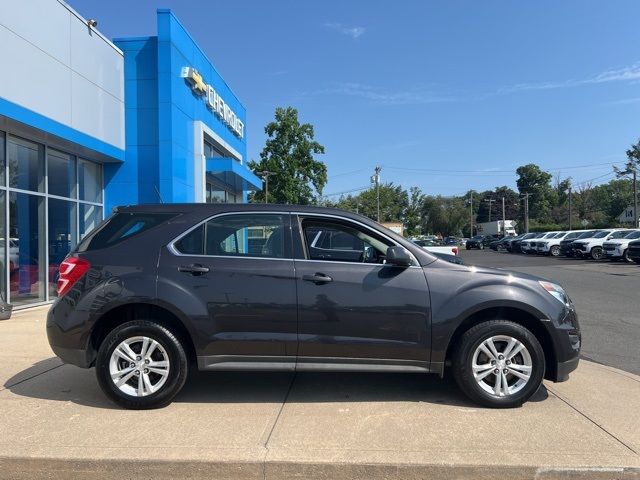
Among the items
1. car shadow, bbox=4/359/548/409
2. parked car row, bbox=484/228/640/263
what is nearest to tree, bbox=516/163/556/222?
parked car row, bbox=484/228/640/263

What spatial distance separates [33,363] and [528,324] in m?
5.47

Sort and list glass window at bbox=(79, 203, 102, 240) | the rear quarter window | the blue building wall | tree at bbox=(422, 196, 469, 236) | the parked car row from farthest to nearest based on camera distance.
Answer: tree at bbox=(422, 196, 469, 236) < the parked car row < the blue building wall < glass window at bbox=(79, 203, 102, 240) < the rear quarter window

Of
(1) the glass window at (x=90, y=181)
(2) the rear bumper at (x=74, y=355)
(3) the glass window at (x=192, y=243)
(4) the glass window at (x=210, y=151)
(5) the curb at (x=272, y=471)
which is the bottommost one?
(5) the curb at (x=272, y=471)

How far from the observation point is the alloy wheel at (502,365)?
4.43m

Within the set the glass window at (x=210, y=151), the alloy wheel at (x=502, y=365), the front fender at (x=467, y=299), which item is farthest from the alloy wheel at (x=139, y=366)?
the glass window at (x=210, y=151)

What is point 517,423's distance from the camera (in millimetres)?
4141

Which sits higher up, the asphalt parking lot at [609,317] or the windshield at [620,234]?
the windshield at [620,234]

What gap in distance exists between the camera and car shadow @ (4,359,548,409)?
186 inches

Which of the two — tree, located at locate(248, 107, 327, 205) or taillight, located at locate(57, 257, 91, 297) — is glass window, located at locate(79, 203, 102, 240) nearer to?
taillight, located at locate(57, 257, 91, 297)

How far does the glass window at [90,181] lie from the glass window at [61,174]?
1.17 feet

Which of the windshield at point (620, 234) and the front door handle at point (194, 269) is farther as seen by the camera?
the windshield at point (620, 234)

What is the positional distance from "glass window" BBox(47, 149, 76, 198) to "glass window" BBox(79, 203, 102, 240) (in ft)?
2.08

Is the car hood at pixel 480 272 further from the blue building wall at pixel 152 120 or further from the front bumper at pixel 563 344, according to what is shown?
the blue building wall at pixel 152 120

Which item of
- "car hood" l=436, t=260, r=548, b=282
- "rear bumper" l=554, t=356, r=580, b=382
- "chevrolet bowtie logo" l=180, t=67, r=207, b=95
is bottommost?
"rear bumper" l=554, t=356, r=580, b=382
